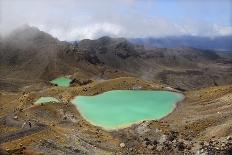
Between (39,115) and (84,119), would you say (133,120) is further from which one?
(39,115)

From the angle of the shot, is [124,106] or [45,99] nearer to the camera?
[124,106]

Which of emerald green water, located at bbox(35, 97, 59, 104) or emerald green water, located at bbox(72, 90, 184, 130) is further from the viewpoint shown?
emerald green water, located at bbox(35, 97, 59, 104)

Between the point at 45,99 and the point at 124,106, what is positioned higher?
the point at 45,99

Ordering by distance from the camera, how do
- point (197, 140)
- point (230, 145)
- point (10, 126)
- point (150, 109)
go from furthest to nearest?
1. point (150, 109)
2. point (10, 126)
3. point (197, 140)
4. point (230, 145)

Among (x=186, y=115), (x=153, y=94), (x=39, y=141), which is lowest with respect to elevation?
(x=39, y=141)

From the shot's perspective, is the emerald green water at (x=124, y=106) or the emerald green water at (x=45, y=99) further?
the emerald green water at (x=45, y=99)

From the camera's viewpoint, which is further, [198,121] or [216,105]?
[216,105]

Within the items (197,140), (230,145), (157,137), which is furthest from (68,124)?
(230,145)

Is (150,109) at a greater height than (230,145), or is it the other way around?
(150,109)
